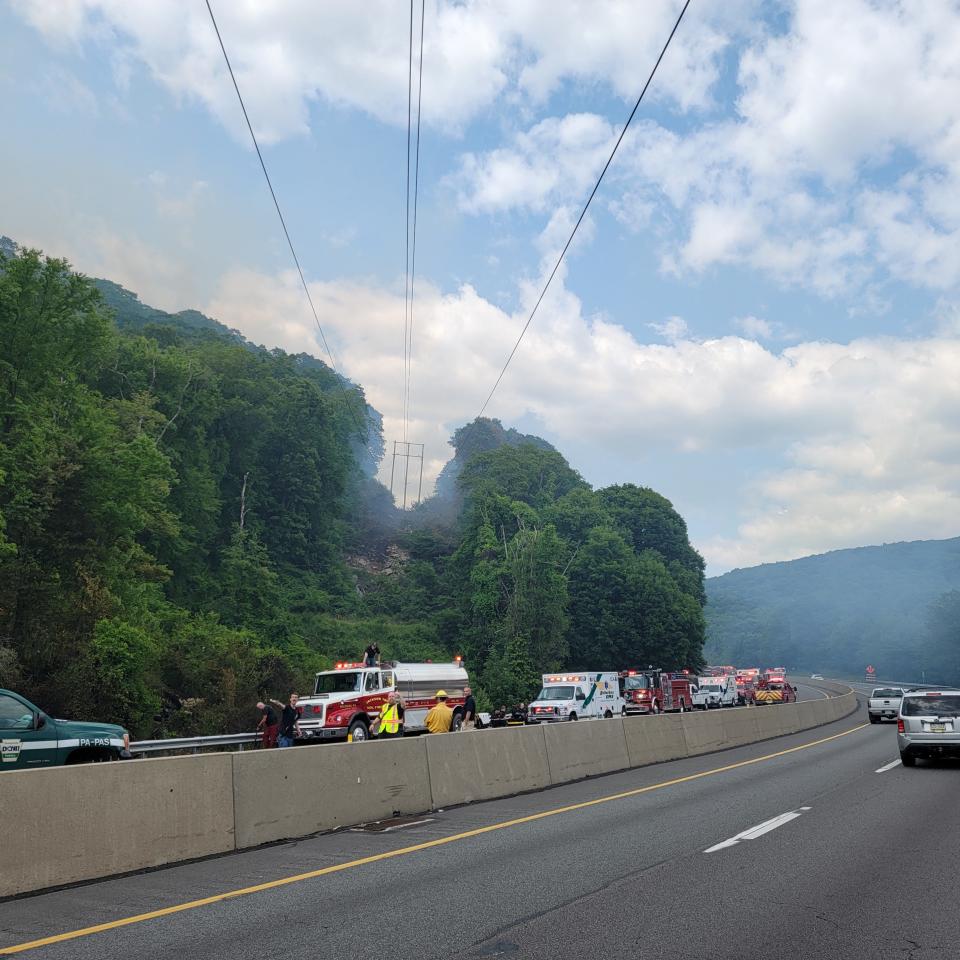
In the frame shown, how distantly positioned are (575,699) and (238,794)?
28.6m

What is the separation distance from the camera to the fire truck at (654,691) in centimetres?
4491

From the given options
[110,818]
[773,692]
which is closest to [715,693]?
[773,692]

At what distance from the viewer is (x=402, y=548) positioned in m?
115

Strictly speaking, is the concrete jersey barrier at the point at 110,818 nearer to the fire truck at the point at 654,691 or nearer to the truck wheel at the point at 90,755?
the truck wheel at the point at 90,755

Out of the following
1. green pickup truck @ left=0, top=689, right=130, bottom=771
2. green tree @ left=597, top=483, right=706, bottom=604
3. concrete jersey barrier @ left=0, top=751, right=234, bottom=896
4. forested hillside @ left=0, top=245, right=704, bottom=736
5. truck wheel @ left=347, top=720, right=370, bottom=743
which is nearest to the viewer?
concrete jersey barrier @ left=0, top=751, right=234, bottom=896

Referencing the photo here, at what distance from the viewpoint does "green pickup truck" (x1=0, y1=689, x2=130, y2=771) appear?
12940 mm

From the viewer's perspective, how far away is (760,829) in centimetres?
1027

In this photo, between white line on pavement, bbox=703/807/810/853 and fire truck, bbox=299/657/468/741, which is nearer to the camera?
white line on pavement, bbox=703/807/810/853

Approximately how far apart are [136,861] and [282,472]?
78190mm

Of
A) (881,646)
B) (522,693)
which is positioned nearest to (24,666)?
(522,693)

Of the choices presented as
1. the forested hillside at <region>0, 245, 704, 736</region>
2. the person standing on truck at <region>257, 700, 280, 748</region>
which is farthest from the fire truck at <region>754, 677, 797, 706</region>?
→ the person standing on truck at <region>257, 700, 280, 748</region>

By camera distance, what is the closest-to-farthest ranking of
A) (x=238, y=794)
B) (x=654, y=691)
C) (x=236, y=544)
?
1. (x=238, y=794)
2. (x=654, y=691)
3. (x=236, y=544)

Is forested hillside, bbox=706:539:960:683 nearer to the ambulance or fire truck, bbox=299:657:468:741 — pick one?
the ambulance

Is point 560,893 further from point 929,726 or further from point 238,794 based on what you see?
point 929,726
